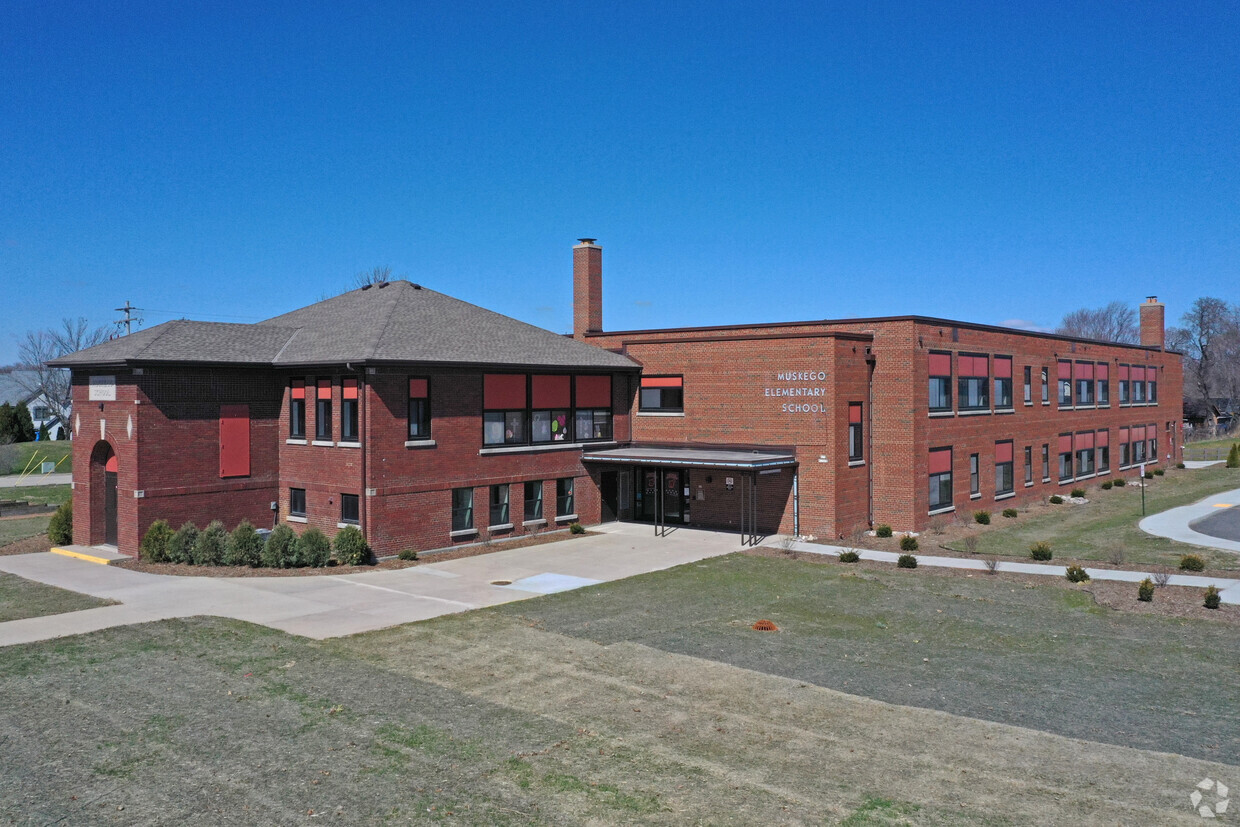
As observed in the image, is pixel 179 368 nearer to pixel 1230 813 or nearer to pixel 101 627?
pixel 101 627

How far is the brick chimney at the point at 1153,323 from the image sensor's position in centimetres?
5800

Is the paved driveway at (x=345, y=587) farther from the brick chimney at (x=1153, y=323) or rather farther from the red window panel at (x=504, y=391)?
the brick chimney at (x=1153, y=323)

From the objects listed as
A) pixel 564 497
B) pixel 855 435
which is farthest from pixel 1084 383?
pixel 564 497

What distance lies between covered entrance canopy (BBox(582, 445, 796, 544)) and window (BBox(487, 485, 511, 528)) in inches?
154

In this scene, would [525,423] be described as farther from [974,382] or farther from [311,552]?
[974,382]

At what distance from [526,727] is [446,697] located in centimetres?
186

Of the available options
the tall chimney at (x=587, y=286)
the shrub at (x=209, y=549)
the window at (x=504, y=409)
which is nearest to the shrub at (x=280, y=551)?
the shrub at (x=209, y=549)

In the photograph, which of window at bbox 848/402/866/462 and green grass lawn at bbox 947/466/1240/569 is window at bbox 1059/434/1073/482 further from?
window at bbox 848/402/866/462

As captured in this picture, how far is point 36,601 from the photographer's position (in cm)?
1967

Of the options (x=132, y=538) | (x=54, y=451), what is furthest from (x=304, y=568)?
(x=54, y=451)

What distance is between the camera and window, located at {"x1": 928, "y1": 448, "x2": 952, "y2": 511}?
32875mm

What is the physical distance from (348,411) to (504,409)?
531 cm

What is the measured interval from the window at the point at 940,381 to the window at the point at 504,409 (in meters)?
15.5

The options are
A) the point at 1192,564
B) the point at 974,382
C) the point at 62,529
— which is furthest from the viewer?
the point at 974,382
